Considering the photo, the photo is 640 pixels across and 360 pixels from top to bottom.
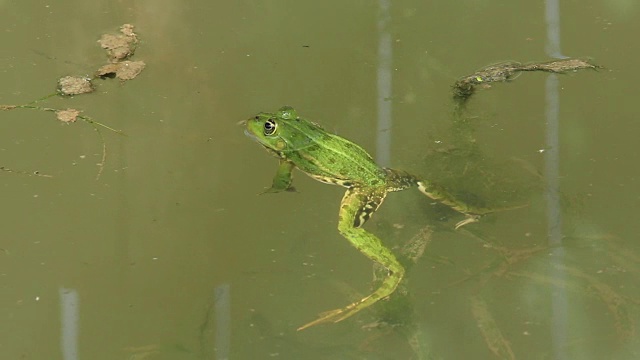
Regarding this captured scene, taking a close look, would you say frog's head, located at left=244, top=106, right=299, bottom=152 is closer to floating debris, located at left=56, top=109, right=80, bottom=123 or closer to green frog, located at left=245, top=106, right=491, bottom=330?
green frog, located at left=245, top=106, right=491, bottom=330

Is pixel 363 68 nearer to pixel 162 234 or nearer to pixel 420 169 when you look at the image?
pixel 420 169

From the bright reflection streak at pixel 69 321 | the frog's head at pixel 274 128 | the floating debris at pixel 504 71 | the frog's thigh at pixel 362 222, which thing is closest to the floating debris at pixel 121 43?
the frog's head at pixel 274 128

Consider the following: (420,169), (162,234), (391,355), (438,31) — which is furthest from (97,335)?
(438,31)

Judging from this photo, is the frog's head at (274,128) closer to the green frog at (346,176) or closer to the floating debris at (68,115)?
the green frog at (346,176)

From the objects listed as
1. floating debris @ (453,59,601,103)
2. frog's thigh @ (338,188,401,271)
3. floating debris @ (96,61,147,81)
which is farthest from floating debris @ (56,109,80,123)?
floating debris @ (453,59,601,103)

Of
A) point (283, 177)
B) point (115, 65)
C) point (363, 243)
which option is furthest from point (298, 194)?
point (115, 65)
